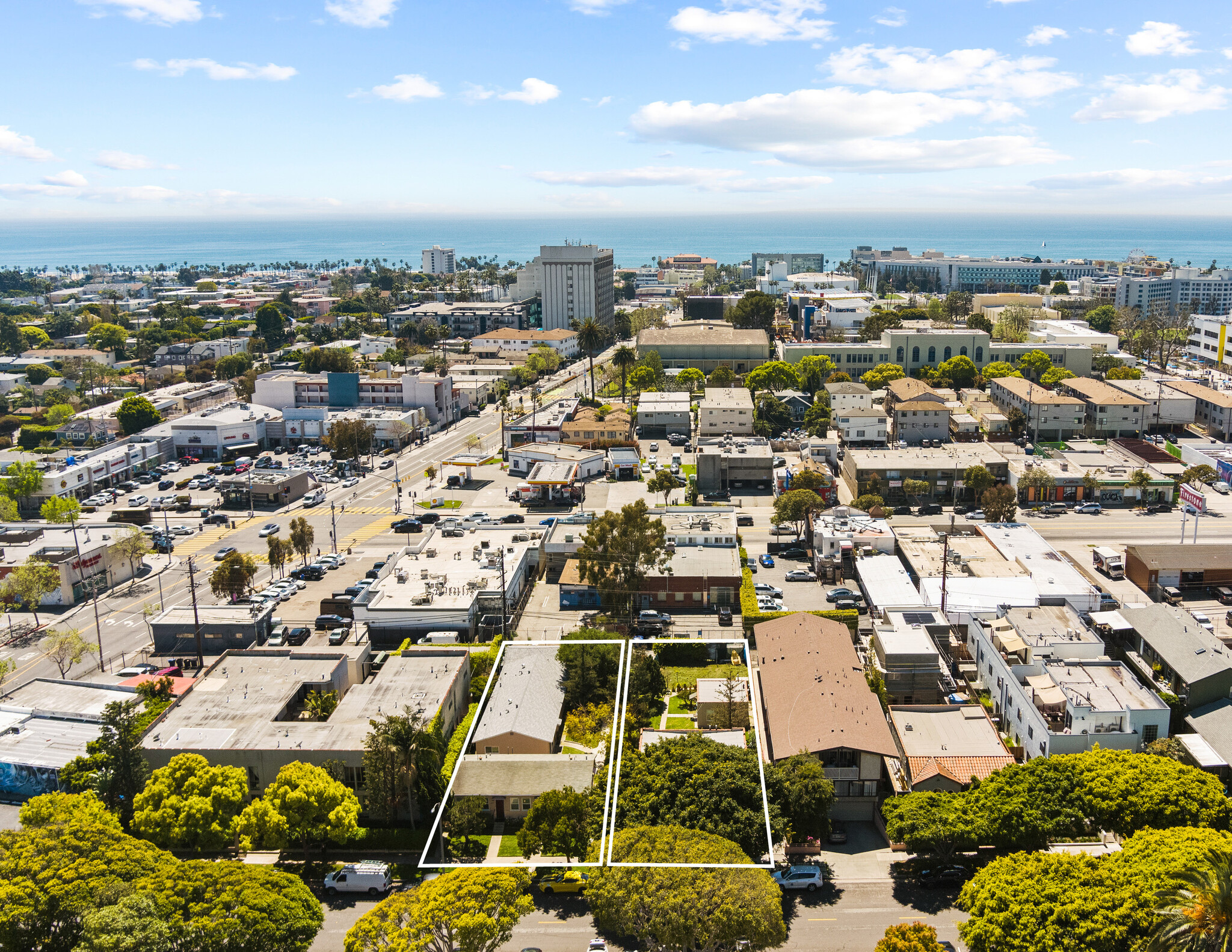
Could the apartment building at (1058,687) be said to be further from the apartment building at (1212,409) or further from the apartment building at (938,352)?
the apartment building at (938,352)

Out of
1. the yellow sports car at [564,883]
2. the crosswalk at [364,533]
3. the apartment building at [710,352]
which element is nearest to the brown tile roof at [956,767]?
the yellow sports car at [564,883]

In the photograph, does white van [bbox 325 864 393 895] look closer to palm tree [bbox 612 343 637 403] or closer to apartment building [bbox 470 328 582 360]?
palm tree [bbox 612 343 637 403]

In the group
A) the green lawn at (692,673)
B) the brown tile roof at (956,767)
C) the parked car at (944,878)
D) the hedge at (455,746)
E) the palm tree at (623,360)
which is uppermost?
the palm tree at (623,360)

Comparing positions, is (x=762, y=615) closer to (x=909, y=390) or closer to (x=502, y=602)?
(x=502, y=602)

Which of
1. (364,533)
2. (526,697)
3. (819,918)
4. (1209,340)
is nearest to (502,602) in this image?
(526,697)

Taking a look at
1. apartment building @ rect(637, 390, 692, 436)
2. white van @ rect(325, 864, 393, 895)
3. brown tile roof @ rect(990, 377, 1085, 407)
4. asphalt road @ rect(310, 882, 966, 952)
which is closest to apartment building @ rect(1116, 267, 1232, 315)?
brown tile roof @ rect(990, 377, 1085, 407)

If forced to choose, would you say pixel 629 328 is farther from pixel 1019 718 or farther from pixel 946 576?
pixel 1019 718
